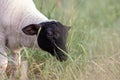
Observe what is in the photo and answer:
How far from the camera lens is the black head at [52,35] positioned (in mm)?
7668

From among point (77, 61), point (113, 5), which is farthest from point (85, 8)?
point (77, 61)

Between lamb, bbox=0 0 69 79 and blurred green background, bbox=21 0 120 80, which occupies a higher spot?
lamb, bbox=0 0 69 79

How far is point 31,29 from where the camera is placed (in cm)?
772

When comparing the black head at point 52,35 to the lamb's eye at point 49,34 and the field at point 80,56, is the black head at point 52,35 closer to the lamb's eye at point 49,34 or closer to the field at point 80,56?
the lamb's eye at point 49,34

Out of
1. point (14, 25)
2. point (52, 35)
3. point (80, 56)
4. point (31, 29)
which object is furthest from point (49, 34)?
point (80, 56)

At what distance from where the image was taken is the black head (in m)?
7.67

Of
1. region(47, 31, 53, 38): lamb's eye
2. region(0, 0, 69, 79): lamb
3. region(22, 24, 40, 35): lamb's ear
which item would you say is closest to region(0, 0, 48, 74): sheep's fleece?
region(0, 0, 69, 79): lamb

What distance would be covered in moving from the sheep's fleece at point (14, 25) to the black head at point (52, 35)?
0.18 metres

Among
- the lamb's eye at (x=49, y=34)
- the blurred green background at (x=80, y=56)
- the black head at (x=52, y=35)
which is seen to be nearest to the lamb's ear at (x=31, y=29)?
the black head at (x=52, y=35)

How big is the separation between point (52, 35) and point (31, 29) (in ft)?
0.89

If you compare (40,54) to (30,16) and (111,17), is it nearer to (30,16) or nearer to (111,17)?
(30,16)

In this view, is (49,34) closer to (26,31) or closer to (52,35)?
(52,35)

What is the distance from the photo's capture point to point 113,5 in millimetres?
13656

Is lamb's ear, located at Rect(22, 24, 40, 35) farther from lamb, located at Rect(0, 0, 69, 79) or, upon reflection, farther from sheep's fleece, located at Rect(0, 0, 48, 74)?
sheep's fleece, located at Rect(0, 0, 48, 74)
